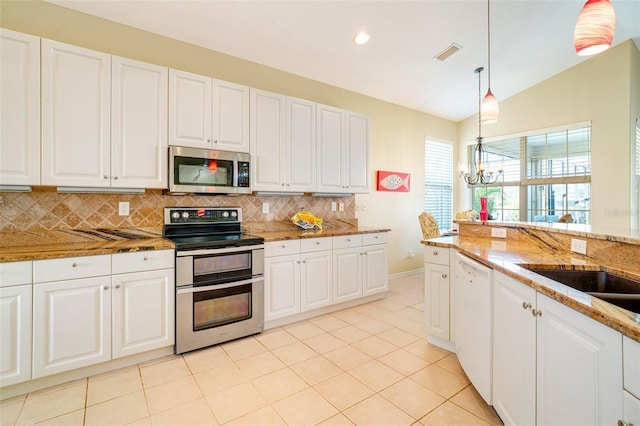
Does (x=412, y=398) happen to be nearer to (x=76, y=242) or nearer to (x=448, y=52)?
(x=76, y=242)

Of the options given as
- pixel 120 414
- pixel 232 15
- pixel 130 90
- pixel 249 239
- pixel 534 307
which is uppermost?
pixel 232 15

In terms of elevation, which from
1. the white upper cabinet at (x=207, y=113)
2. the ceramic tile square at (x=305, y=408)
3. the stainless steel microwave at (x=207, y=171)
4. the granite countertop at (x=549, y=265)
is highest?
the white upper cabinet at (x=207, y=113)

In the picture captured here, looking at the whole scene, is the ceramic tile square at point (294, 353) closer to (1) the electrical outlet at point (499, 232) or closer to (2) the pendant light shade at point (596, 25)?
(1) the electrical outlet at point (499, 232)

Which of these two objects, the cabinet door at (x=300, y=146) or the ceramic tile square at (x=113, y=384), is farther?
the cabinet door at (x=300, y=146)

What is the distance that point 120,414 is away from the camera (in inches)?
68.0

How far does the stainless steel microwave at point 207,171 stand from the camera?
2.56 metres

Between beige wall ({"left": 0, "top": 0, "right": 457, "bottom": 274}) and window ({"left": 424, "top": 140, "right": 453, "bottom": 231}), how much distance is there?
0.18 m

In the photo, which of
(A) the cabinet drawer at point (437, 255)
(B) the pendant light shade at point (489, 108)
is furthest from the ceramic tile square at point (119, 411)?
(B) the pendant light shade at point (489, 108)

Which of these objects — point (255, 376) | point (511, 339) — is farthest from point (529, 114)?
point (255, 376)

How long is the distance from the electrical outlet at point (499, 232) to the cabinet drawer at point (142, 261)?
2769 millimetres

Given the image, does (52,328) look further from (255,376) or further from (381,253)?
(381,253)

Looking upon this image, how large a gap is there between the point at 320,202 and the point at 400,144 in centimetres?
199

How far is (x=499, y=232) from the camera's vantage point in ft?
8.45

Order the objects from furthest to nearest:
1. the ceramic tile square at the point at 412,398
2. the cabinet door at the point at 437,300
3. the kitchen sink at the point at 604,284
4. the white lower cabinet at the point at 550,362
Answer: the cabinet door at the point at 437,300, the ceramic tile square at the point at 412,398, the kitchen sink at the point at 604,284, the white lower cabinet at the point at 550,362
